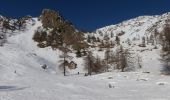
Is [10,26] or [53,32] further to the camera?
[10,26]

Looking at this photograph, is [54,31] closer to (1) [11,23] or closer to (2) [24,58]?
(1) [11,23]

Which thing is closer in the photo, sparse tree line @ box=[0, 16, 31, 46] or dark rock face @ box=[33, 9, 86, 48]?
sparse tree line @ box=[0, 16, 31, 46]

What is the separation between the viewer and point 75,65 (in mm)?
127438

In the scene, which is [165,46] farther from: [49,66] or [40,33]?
[40,33]

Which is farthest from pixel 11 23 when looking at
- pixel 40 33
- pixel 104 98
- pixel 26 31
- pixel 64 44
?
pixel 104 98

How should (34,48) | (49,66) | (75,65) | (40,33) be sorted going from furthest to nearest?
(40,33)
(34,48)
(75,65)
(49,66)

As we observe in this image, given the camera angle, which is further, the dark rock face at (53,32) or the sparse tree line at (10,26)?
the dark rock face at (53,32)

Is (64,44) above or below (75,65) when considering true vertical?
above

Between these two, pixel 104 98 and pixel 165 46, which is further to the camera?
pixel 165 46

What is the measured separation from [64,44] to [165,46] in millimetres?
86264

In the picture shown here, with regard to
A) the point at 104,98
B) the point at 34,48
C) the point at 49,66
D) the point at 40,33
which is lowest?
the point at 104,98

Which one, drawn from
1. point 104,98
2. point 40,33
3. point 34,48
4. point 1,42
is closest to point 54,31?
point 40,33

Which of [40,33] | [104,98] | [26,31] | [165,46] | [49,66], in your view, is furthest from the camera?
[26,31]

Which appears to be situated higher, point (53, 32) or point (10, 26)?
point (10, 26)
